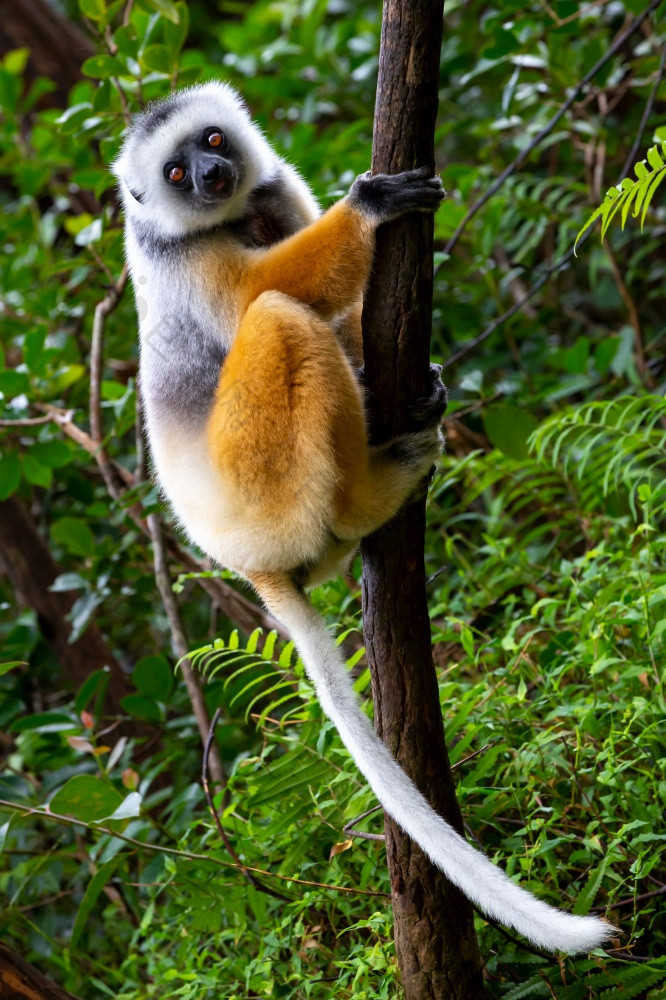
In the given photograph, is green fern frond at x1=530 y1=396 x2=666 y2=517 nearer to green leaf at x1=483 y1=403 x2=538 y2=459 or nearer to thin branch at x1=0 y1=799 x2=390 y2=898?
green leaf at x1=483 y1=403 x2=538 y2=459

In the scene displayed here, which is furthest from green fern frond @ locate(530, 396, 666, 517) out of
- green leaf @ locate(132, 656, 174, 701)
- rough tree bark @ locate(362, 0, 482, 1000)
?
green leaf @ locate(132, 656, 174, 701)

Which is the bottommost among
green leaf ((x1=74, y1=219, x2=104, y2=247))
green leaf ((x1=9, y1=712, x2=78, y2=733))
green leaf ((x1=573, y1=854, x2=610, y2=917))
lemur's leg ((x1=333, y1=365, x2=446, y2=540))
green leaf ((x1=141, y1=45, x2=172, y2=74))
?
green leaf ((x1=573, y1=854, x2=610, y2=917))

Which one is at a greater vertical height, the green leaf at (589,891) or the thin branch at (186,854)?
the thin branch at (186,854)

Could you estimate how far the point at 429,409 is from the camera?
11.3 feet

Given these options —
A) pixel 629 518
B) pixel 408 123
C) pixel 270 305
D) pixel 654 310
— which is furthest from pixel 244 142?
pixel 654 310

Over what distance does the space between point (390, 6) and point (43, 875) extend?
468 centimetres

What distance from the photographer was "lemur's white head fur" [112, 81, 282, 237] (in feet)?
13.3

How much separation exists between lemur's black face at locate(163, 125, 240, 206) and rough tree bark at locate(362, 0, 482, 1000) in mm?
1111

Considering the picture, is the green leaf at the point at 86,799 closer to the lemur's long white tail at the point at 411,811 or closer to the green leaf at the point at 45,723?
the green leaf at the point at 45,723

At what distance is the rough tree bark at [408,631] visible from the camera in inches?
119

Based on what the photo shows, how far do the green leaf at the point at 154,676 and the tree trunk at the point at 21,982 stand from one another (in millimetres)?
1567

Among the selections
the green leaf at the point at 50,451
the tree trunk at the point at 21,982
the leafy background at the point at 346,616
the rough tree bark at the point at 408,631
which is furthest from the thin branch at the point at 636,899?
the green leaf at the point at 50,451

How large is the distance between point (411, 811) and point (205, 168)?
9.09 ft

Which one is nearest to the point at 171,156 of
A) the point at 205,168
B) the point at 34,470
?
the point at 205,168
